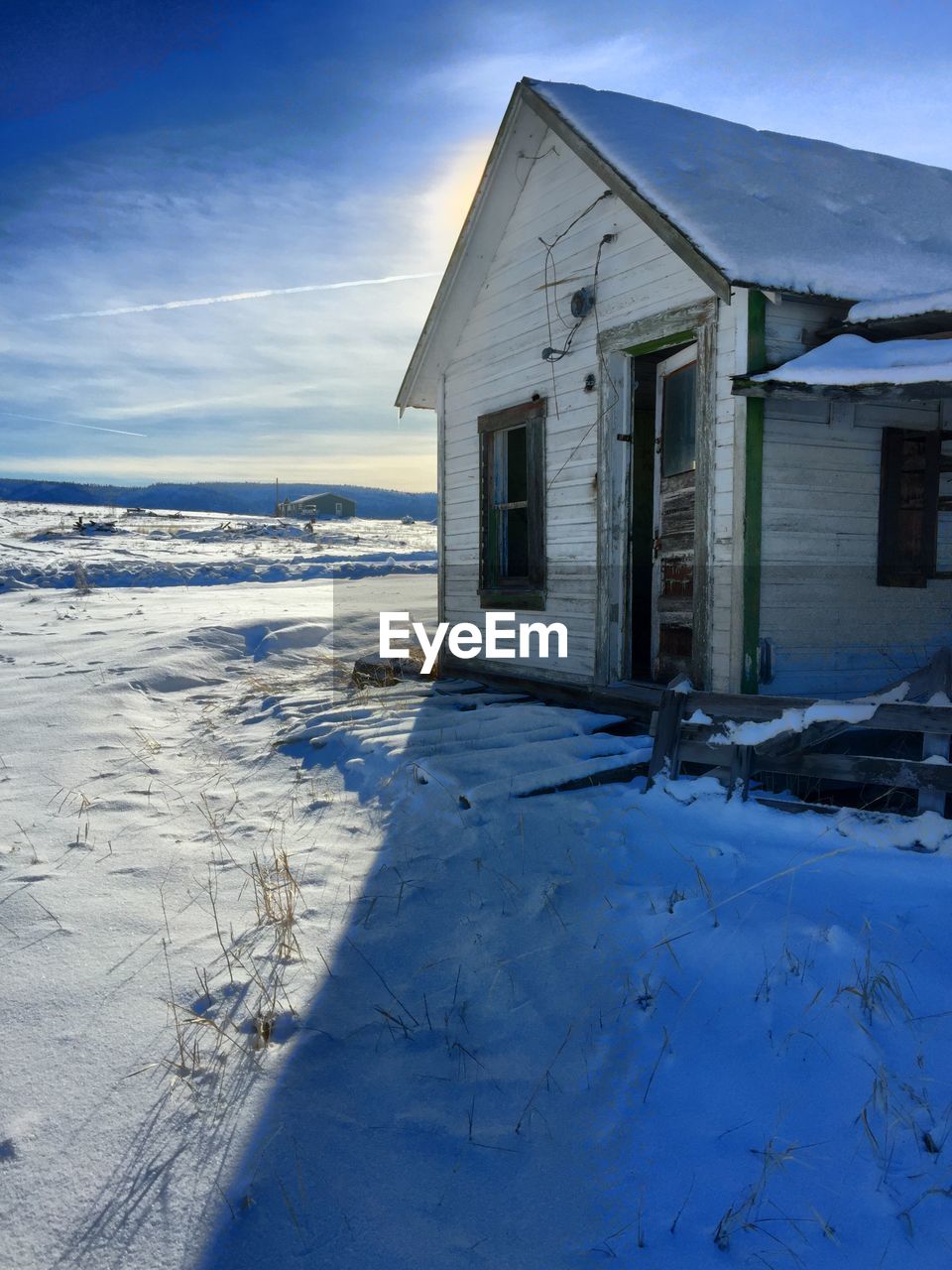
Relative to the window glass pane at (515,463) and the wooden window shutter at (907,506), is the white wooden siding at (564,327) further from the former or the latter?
the wooden window shutter at (907,506)

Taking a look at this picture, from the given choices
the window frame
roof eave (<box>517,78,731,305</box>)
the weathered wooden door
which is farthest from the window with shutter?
the window frame

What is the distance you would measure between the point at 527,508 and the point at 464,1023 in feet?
19.6

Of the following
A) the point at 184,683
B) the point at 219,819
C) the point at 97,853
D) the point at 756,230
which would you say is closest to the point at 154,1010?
the point at 97,853

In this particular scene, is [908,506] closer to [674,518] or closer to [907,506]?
[907,506]

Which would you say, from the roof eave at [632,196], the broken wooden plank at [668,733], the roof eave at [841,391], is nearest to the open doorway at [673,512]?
the roof eave at [632,196]

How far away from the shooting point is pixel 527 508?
27.9 feet

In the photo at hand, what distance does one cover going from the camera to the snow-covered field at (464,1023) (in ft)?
7.52

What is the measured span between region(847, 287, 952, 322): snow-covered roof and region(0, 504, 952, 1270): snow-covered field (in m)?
3.25

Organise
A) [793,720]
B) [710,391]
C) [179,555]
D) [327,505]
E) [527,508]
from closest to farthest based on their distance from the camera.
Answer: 1. [793,720]
2. [710,391]
3. [527,508]
4. [179,555]
5. [327,505]

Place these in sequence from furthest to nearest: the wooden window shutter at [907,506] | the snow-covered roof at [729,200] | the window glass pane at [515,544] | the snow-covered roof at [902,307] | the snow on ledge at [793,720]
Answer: the window glass pane at [515,544] → the wooden window shutter at [907,506] → the snow-covered roof at [729,200] → the snow-covered roof at [902,307] → the snow on ledge at [793,720]

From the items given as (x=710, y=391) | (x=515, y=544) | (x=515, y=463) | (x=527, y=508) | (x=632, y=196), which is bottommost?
(x=515, y=544)

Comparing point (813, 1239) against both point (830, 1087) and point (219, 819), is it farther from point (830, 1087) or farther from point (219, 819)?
point (219, 819)

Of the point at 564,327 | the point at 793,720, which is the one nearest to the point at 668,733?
the point at 793,720

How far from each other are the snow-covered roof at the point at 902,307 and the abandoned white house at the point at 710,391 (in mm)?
14
